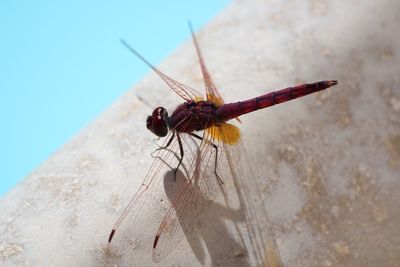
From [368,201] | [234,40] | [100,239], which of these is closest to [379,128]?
[368,201]

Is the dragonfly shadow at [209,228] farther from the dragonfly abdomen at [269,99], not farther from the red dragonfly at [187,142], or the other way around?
the dragonfly abdomen at [269,99]

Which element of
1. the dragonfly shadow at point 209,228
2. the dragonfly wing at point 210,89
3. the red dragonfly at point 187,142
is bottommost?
the dragonfly shadow at point 209,228

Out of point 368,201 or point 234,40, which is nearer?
point 368,201

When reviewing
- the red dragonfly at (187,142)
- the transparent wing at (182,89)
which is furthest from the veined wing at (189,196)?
the transparent wing at (182,89)

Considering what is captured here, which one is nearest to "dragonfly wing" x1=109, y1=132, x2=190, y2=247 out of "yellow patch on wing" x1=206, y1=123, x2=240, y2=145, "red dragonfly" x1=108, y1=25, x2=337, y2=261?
"red dragonfly" x1=108, y1=25, x2=337, y2=261

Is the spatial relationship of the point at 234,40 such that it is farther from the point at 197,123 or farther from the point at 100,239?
the point at 100,239

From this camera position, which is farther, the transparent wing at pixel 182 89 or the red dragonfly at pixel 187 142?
the transparent wing at pixel 182 89

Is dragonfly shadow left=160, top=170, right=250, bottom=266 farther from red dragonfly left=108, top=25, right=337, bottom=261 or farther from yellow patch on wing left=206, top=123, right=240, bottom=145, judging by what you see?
yellow patch on wing left=206, top=123, right=240, bottom=145

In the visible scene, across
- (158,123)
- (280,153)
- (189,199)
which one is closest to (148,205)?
(189,199)
